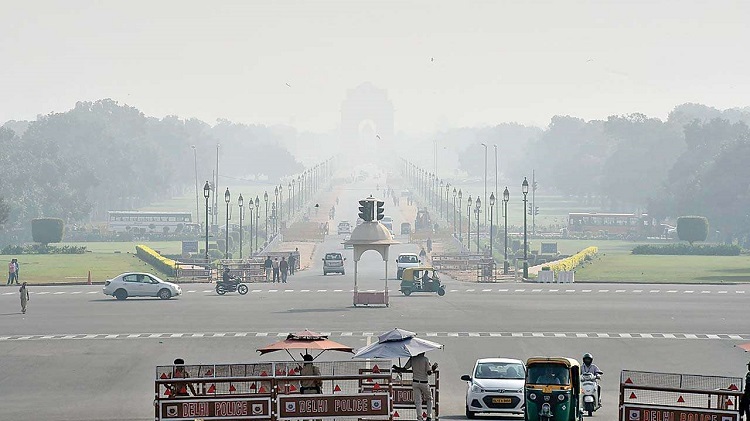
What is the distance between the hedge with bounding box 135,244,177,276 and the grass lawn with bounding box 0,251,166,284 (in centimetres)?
43

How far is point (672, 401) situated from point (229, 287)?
1768 inches

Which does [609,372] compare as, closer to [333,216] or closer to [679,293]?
[679,293]

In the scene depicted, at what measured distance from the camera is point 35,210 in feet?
495

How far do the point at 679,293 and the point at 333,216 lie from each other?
109932mm

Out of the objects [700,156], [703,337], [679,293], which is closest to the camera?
[703,337]

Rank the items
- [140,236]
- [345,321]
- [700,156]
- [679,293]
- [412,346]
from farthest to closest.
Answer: [700,156] → [140,236] → [679,293] → [345,321] → [412,346]

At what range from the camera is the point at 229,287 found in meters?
69.8

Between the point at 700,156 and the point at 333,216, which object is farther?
the point at 333,216

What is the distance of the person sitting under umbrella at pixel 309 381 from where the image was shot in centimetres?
2603

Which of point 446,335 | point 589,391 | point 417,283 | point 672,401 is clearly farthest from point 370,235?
point 672,401

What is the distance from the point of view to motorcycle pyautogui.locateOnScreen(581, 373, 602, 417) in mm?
30891

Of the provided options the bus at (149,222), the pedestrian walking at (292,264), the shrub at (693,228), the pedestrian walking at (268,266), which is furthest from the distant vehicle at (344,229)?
the pedestrian walking at (268,266)

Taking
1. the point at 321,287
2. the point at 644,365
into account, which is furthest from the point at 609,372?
the point at 321,287

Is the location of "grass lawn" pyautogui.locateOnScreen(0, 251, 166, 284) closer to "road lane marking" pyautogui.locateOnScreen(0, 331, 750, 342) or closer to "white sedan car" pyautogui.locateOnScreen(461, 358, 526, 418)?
"road lane marking" pyautogui.locateOnScreen(0, 331, 750, 342)
